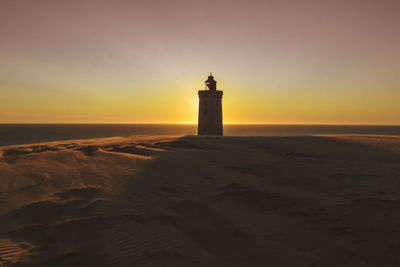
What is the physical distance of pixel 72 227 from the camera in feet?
13.9

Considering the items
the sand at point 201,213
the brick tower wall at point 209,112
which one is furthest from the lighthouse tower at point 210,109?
the sand at point 201,213

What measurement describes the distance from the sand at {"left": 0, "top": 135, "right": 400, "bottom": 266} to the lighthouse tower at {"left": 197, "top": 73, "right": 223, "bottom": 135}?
22.5 metres

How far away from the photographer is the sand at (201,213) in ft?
11.1

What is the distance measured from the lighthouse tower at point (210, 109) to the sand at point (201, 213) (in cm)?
2253

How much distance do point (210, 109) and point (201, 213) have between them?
1077 inches

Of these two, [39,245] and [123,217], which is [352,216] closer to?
[123,217]

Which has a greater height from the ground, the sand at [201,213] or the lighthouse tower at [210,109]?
the lighthouse tower at [210,109]

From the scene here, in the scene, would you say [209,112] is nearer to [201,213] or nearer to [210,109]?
[210,109]

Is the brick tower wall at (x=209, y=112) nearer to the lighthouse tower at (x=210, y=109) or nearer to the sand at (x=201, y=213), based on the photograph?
the lighthouse tower at (x=210, y=109)

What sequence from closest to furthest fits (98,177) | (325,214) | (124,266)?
(124,266)
(325,214)
(98,177)

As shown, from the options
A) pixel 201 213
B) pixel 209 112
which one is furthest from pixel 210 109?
pixel 201 213

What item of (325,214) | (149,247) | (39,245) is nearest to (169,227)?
(149,247)

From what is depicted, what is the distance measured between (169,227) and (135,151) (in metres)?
7.93

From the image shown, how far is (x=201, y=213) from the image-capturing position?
4840 millimetres
